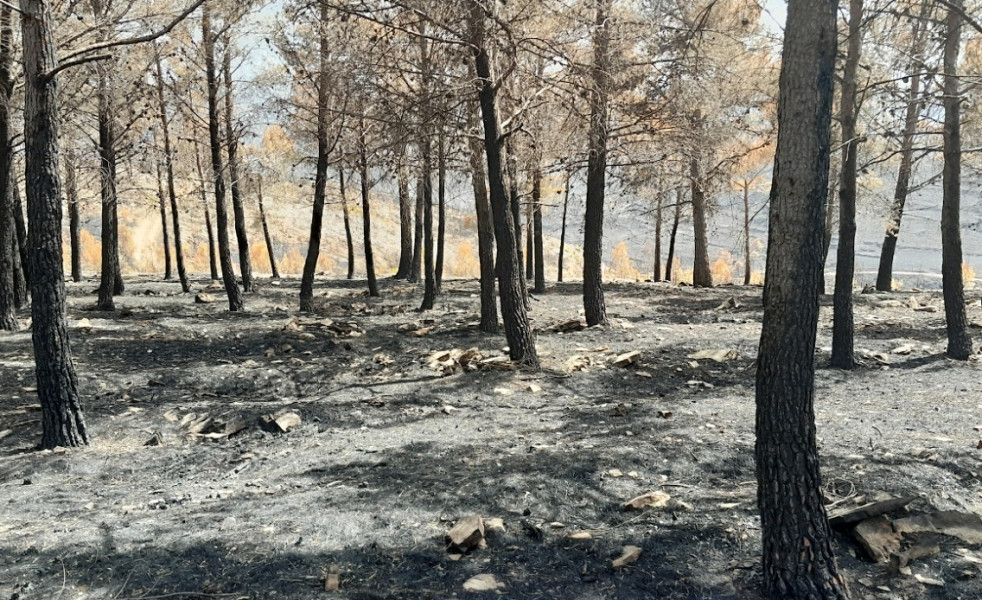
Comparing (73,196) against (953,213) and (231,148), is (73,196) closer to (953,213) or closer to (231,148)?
(231,148)

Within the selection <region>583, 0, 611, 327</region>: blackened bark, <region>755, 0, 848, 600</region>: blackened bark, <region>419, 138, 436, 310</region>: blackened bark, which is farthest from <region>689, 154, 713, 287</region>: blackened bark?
<region>755, 0, 848, 600</region>: blackened bark

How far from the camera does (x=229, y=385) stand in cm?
915

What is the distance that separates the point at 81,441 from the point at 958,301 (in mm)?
11806

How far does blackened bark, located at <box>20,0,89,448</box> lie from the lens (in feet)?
19.4

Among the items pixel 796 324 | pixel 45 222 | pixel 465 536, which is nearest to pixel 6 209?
pixel 45 222

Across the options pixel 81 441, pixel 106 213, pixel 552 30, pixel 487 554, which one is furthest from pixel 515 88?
pixel 106 213

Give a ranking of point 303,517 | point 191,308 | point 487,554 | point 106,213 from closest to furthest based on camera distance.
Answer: point 487,554 < point 303,517 < point 106,213 < point 191,308

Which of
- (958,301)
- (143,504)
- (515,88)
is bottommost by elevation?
(143,504)

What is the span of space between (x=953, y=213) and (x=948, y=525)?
7.79m

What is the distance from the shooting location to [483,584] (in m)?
3.64

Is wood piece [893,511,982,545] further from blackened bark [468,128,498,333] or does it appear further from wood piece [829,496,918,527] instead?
blackened bark [468,128,498,333]

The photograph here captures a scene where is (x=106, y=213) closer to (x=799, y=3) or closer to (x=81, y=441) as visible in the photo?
(x=81, y=441)

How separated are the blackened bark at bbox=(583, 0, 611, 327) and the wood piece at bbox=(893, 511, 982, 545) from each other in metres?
7.69

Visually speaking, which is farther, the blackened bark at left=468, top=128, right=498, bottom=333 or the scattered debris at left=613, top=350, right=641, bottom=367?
the blackened bark at left=468, top=128, right=498, bottom=333
